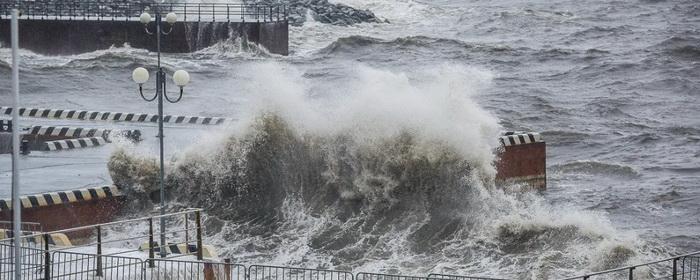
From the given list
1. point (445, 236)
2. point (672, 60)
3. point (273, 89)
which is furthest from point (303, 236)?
point (672, 60)

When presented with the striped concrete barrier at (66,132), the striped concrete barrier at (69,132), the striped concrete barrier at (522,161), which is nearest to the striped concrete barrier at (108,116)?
the striped concrete barrier at (66,132)

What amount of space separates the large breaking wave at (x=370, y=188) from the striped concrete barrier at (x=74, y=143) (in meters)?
3.58

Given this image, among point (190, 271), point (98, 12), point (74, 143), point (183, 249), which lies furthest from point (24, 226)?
point (98, 12)

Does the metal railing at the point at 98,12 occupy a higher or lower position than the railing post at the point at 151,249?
lower

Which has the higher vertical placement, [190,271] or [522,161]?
[190,271]

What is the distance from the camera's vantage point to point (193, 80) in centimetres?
4334

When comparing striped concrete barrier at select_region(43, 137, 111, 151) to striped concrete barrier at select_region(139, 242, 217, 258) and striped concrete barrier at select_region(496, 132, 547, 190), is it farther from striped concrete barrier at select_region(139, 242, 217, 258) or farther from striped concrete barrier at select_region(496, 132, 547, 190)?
striped concrete barrier at select_region(139, 242, 217, 258)

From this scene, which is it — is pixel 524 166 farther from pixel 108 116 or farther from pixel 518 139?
pixel 108 116

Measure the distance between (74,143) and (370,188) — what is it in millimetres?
6931

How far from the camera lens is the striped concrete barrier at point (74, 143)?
26.2m

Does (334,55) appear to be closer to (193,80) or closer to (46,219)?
(193,80)

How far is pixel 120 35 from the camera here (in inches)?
1849

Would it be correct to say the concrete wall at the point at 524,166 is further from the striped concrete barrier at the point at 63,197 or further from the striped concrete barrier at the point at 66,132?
the striped concrete barrier at the point at 66,132

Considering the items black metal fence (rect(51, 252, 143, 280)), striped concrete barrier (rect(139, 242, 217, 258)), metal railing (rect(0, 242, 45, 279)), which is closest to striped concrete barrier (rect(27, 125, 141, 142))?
striped concrete barrier (rect(139, 242, 217, 258))
